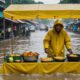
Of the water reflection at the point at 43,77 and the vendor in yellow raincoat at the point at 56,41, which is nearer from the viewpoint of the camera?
the water reflection at the point at 43,77

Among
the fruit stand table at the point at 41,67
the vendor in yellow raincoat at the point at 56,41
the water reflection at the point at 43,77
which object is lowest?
the water reflection at the point at 43,77

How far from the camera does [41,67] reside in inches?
A: 462

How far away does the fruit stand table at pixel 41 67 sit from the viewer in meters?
11.7

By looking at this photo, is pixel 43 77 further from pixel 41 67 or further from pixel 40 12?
pixel 40 12

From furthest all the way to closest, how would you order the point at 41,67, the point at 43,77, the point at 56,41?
the point at 56,41
the point at 43,77
the point at 41,67

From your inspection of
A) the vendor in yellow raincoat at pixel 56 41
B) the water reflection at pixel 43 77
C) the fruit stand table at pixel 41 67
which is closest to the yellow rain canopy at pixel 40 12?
the vendor in yellow raincoat at pixel 56 41

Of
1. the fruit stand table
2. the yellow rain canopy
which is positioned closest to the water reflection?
the fruit stand table

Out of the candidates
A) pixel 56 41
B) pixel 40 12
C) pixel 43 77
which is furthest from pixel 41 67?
pixel 40 12

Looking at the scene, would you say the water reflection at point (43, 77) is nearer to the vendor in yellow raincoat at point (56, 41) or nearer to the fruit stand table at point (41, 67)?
the fruit stand table at point (41, 67)

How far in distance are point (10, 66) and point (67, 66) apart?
5.59 feet

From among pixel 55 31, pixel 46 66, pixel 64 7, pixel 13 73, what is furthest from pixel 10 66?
pixel 64 7

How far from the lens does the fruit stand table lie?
38.4 ft

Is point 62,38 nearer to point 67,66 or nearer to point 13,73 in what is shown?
point 67,66

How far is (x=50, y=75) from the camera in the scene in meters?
12.1
